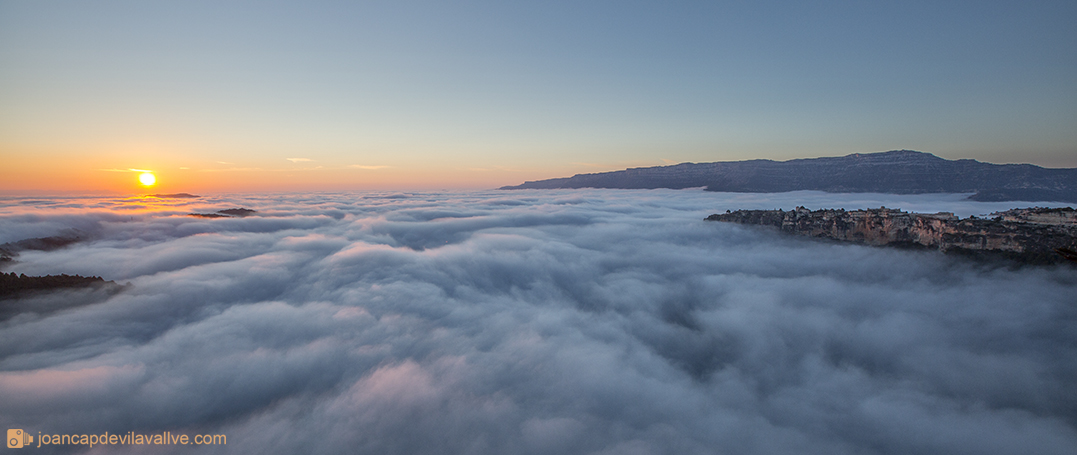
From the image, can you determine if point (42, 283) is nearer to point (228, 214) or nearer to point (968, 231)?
point (228, 214)

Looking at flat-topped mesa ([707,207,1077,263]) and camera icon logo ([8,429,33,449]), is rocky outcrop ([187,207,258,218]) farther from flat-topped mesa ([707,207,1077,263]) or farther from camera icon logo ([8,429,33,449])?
flat-topped mesa ([707,207,1077,263])

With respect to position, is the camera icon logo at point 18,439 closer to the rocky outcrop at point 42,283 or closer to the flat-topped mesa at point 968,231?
the rocky outcrop at point 42,283

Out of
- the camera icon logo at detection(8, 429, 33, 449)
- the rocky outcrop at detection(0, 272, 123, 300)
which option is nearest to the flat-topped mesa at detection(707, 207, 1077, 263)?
the camera icon logo at detection(8, 429, 33, 449)

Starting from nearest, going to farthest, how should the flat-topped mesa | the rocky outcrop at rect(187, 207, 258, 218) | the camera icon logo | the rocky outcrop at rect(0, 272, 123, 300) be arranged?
the camera icon logo, the rocky outcrop at rect(0, 272, 123, 300), the flat-topped mesa, the rocky outcrop at rect(187, 207, 258, 218)

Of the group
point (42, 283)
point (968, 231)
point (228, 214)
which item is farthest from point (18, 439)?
point (228, 214)

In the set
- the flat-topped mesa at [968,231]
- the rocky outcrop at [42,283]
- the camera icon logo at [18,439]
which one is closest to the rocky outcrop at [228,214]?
the rocky outcrop at [42,283]

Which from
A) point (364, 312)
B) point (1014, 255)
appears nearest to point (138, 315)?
point (364, 312)

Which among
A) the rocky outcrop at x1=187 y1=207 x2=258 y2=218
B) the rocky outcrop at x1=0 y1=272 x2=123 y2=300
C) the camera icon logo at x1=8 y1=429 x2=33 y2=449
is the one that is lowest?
the camera icon logo at x1=8 y1=429 x2=33 y2=449
